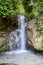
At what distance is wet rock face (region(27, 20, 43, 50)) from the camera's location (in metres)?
8.37

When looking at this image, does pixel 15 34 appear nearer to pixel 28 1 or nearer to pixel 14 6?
pixel 14 6

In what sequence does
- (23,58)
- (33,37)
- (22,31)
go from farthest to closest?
(22,31) → (33,37) → (23,58)

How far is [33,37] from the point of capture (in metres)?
8.59

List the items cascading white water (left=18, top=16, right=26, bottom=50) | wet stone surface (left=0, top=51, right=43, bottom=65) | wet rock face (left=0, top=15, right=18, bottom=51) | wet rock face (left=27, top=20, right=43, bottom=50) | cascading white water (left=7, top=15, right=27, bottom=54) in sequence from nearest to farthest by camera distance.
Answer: wet stone surface (left=0, top=51, right=43, bottom=65) → wet rock face (left=27, top=20, right=43, bottom=50) → wet rock face (left=0, top=15, right=18, bottom=51) → cascading white water (left=7, top=15, right=27, bottom=54) → cascading white water (left=18, top=16, right=26, bottom=50)

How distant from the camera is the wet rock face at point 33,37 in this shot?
8.37 metres

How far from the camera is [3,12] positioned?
8531 mm

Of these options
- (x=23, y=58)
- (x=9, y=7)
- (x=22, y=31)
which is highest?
(x=9, y=7)

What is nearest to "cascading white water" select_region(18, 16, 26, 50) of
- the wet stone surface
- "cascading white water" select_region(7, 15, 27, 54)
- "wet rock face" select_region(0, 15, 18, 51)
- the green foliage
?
"cascading white water" select_region(7, 15, 27, 54)

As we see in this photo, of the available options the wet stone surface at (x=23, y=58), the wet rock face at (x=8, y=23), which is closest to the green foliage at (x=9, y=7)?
the wet rock face at (x=8, y=23)

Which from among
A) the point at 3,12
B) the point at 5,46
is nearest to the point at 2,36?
the point at 5,46

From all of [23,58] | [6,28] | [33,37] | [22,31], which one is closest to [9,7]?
[6,28]

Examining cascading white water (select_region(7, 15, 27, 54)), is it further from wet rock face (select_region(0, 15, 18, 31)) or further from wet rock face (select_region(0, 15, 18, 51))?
wet rock face (select_region(0, 15, 18, 31))

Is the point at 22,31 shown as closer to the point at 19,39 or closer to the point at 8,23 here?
the point at 19,39

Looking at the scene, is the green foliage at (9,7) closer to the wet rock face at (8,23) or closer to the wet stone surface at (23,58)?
the wet rock face at (8,23)
